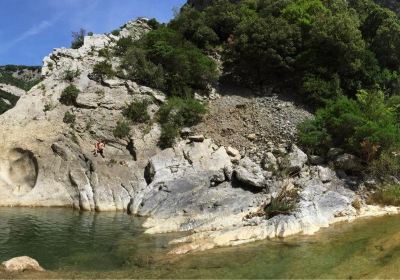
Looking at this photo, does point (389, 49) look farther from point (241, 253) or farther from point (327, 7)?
point (241, 253)

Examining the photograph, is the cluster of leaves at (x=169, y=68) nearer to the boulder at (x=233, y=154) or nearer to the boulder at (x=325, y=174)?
the boulder at (x=233, y=154)

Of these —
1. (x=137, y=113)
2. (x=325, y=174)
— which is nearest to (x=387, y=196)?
(x=325, y=174)

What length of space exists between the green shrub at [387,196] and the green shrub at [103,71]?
24.0 meters

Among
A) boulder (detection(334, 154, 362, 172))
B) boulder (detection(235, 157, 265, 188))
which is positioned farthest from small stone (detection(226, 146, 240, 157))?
boulder (detection(334, 154, 362, 172))

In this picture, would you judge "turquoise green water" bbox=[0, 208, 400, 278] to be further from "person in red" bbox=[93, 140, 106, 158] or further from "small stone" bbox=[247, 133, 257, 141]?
"small stone" bbox=[247, 133, 257, 141]

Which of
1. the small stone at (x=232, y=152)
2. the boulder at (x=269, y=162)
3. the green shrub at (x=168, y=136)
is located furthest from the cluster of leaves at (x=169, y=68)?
the boulder at (x=269, y=162)

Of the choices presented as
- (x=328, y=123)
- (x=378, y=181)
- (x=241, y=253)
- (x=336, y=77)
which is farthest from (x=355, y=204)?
(x=336, y=77)

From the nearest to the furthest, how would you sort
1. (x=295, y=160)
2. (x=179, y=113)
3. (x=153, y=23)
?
(x=295, y=160)
(x=179, y=113)
(x=153, y=23)

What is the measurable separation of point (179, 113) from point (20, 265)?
2324cm

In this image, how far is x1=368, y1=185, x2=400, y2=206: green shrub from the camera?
2771 cm

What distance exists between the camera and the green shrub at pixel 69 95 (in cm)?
3856

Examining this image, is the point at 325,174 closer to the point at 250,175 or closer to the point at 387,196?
the point at 387,196

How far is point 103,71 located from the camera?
4100 cm

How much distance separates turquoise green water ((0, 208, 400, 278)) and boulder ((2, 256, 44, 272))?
56 cm
